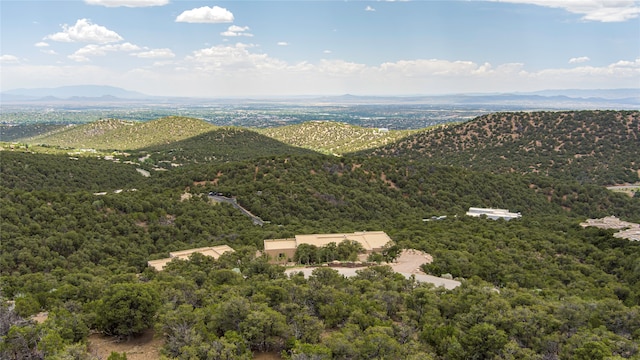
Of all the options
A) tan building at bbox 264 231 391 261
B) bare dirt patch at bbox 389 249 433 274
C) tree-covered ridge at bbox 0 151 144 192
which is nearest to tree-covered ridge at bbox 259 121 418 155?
tree-covered ridge at bbox 0 151 144 192

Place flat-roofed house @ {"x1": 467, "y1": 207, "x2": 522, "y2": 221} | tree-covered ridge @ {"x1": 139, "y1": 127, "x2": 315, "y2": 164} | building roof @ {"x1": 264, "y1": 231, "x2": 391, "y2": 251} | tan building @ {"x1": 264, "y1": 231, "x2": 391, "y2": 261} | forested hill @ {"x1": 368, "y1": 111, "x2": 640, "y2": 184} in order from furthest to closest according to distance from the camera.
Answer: tree-covered ridge @ {"x1": 139, "y1": 127, "x2": 315, "y2": 164} < forested hill @ {"x1": 368, "y1": 111, "x2": 640, "y2": 184} < flat-roofed house @ {"x1": 467, "y1": 207, "x2": 522, "y2": 221} < building roof @ {"x1": 264, "y1": 231, "x2": 391, "y2": 251} < tan building @ {"x1": 264, "y1": 231, "x2": 391, "y2": 261}

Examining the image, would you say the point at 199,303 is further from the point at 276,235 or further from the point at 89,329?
the point at 276,235

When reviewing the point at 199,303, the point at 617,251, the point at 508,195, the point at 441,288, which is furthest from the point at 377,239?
the point at 508,195

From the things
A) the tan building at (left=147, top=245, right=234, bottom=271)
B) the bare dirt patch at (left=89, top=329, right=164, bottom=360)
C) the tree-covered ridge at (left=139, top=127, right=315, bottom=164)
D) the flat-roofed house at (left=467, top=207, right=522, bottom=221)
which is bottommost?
the flat-roofed house at (left=467, top=207, right=522, bottom=221)

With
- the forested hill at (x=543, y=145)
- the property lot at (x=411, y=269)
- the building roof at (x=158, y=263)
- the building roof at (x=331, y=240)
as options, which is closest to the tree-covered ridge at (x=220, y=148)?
the forested hill at (x=543, y=145)

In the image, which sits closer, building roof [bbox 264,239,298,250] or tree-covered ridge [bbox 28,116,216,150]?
building roof [bbox 264,239,298,250]

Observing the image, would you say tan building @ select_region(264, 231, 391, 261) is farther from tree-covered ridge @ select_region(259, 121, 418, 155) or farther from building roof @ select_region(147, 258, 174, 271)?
tree-covered ridge @ select_region(259, 121, 418, 155)

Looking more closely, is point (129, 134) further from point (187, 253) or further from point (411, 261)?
Result: point (411, 261)
